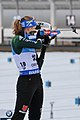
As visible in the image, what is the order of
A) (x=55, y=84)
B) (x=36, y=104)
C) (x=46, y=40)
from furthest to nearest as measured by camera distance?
(x=55, y=84) → (x=46, y=40) → (x=36, y=104)

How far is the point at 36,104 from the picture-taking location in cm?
312

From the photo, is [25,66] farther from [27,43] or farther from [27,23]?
[27,23]

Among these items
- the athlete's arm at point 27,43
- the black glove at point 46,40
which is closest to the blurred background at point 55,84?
the black glove at point 46,40

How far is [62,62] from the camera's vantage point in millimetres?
4766

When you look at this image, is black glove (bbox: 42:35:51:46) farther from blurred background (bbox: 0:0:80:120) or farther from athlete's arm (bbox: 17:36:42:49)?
blurred background (bbox: 0:0:80:120)

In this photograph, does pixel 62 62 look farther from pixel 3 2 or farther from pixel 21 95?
pixel 3 2

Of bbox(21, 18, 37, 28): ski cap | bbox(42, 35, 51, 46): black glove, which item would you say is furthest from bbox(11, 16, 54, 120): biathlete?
bbox(42, 35, 51, 46): black glove

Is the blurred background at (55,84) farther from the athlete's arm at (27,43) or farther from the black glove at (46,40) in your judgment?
the athlete's arm at (27,43)

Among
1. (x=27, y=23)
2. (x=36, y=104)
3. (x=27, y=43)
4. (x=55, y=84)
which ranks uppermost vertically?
(x=27, y=23)

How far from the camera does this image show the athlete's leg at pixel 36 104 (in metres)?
3.09

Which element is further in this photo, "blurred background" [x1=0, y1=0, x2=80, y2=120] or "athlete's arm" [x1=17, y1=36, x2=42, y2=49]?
"blurred background" [x1=0, y1=0, x2=80, y2=120]

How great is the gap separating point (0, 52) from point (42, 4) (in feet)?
59.7

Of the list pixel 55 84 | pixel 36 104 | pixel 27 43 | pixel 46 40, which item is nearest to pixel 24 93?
pixel 36 104

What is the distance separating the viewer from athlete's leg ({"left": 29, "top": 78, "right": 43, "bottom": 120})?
3.09 m
